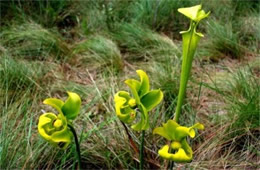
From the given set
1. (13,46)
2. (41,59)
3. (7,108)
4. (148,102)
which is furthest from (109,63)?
(148,102)

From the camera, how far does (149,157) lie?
211 centimetres

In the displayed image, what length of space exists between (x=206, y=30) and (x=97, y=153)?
216cm

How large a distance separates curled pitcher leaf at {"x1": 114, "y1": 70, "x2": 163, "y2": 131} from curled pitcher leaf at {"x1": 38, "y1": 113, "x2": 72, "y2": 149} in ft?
0.52

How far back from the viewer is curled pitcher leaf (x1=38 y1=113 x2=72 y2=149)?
44.5 inches

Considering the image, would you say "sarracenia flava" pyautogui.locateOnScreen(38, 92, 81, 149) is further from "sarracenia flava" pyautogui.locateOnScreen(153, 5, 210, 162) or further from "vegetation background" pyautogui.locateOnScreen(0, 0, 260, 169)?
"vegetation background" pyautogui.locateOnScreen(0, 0, 260, 169)

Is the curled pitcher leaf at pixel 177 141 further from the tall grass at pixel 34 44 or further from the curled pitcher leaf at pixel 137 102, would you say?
the tall grass at pixel 34 44

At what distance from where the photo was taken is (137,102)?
118 cm

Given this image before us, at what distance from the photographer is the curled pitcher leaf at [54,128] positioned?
113 cm

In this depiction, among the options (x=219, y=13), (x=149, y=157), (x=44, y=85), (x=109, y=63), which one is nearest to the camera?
(x=149, y=157)

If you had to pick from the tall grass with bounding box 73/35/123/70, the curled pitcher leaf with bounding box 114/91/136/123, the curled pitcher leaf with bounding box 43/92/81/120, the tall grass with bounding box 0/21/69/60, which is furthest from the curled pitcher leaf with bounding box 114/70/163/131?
the tall grass with bounding box 0/21/69/60

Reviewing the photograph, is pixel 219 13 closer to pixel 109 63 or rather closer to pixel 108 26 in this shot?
pixel 108 26

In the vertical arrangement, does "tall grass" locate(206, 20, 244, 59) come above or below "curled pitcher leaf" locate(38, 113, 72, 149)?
below

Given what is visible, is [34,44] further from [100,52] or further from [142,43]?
[142,43]

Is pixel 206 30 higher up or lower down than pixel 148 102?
lower down
